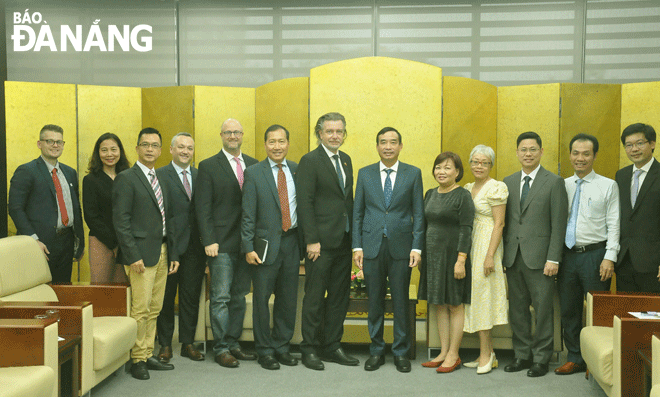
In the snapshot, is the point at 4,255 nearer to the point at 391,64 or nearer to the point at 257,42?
the point at 391,64

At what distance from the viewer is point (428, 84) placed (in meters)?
5.48

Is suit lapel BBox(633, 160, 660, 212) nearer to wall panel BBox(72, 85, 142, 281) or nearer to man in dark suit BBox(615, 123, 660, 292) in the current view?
man in dark suit BBox(615, 123, 660, 292)

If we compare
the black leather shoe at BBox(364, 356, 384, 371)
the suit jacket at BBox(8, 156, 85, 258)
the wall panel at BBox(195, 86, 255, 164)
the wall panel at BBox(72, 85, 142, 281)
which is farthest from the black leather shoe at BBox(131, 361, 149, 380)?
the wall panel at BBox(195, 86, 255, 164)

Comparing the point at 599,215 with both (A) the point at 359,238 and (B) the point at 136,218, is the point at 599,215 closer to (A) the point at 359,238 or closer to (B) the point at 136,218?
(A) the point at 359,238

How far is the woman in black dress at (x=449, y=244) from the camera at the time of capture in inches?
146

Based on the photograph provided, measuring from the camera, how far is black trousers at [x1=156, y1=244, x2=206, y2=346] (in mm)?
4078

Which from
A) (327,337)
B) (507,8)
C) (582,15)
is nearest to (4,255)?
(327,337)

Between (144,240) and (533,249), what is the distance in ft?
8.85

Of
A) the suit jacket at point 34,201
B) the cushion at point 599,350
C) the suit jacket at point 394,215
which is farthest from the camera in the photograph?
the suit jacket at point 34,201

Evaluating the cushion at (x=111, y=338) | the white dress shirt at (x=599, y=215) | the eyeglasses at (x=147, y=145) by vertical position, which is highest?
the eyeglasses at (x=147, y=145)

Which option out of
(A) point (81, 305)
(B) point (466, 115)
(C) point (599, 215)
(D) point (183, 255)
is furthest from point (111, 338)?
(B) point (466, 115)

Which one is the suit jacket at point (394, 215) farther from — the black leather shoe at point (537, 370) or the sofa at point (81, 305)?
the sofa at point (81, 305)

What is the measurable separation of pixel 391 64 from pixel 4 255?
3.79 metres

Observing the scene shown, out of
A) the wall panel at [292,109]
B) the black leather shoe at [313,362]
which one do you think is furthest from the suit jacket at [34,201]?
the wall panel at [292,109]
